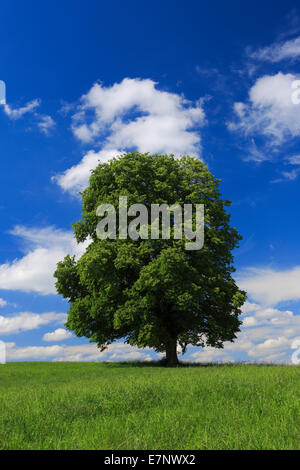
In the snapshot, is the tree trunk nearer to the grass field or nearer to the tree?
the tree

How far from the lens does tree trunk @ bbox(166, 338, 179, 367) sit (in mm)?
28891

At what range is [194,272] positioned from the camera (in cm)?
2677

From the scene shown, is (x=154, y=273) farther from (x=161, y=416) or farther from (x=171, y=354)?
(x=161, y=416)

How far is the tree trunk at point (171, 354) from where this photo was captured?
28891 mm

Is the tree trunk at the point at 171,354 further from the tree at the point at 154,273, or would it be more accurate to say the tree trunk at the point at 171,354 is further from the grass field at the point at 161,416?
the grass field at the point at 161,416

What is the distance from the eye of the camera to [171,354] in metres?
29.0

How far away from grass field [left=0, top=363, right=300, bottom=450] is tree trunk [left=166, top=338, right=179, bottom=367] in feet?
52.0

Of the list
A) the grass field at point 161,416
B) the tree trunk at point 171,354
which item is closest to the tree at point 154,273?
the tree trunk at point 171,354

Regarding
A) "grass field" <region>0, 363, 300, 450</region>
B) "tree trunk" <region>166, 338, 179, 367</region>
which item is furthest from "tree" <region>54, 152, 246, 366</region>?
"grass field" <region>0, 363, 300, 450</region>

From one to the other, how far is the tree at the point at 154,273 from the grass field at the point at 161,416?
495 inches

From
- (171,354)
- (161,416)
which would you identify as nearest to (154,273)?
(171,354)
